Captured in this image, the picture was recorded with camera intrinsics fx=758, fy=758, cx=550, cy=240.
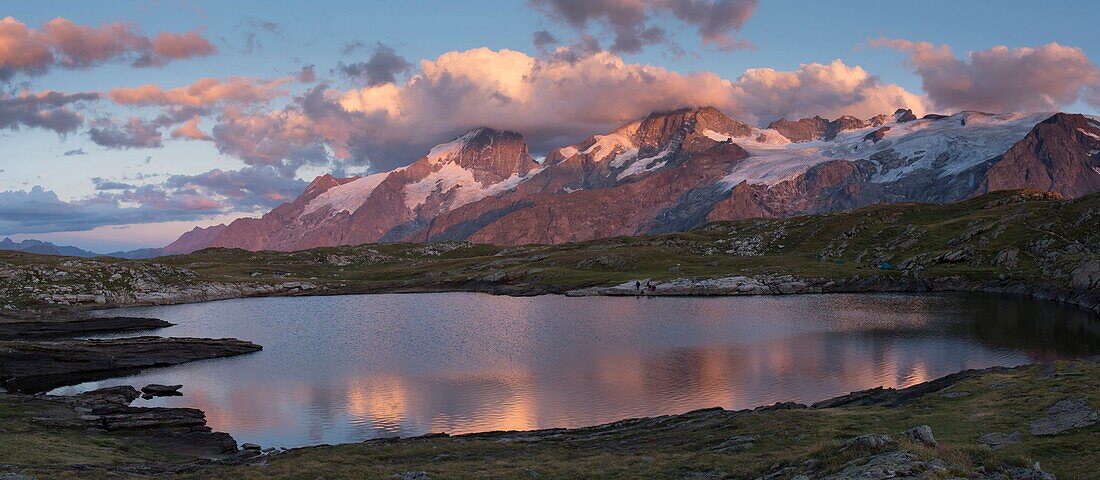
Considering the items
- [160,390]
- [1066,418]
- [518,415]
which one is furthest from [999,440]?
[160,390]

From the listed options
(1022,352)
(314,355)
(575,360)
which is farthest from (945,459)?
(314,355)

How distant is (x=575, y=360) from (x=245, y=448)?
4168 centimetres

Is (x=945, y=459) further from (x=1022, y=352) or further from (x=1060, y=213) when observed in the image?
(x=1060, y=213)

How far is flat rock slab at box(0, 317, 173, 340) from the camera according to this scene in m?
109

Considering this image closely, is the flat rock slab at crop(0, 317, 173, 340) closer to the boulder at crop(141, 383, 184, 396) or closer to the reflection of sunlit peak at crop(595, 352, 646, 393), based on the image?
the boulder at crop(141, 383, 184, 396)

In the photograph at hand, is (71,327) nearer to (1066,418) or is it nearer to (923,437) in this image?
(923,437)

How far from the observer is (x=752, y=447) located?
126 ft

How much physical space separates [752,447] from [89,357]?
77.8 metres

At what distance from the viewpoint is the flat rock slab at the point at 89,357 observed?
77125mm

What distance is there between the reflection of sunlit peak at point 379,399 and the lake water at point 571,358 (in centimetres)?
25

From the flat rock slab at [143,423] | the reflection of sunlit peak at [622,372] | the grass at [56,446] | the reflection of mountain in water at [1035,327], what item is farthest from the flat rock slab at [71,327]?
the reflection of mountain in water at [1035,327]

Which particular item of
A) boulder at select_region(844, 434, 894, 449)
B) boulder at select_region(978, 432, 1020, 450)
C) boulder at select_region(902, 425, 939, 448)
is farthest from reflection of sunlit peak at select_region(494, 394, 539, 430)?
boulder at select_region(902, 425, 939, 448)

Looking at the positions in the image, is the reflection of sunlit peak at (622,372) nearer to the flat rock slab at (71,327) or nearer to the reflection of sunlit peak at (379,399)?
the reflection of sunlit peak at (379,399)

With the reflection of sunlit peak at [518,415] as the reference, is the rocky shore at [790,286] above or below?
above
